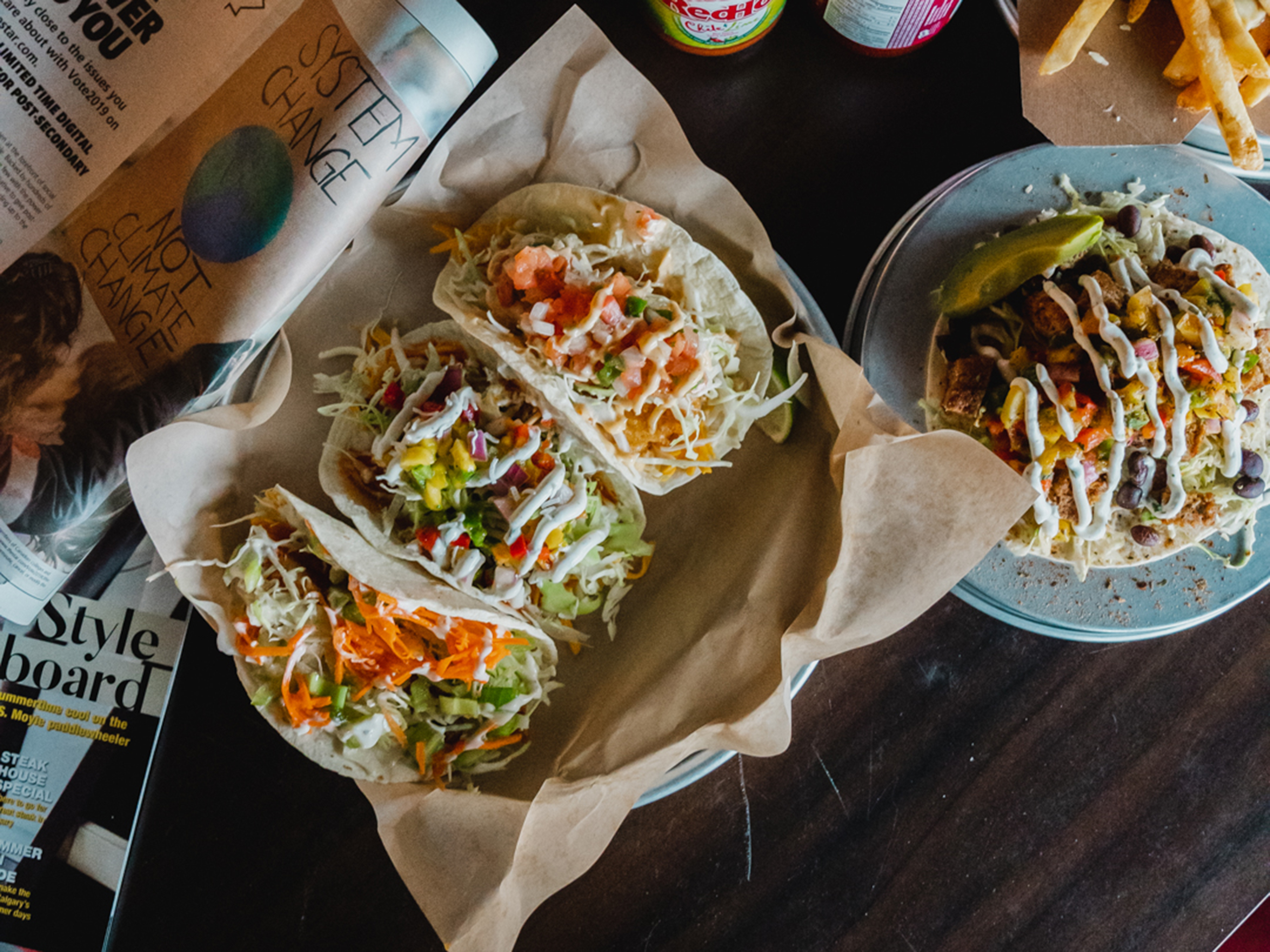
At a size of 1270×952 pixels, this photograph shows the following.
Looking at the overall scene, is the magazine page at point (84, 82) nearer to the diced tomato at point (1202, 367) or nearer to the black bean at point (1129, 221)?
the black bean at point (1129, 221)

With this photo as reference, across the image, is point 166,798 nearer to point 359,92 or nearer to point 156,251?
point 156,251

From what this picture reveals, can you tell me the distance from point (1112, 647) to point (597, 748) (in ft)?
3.48

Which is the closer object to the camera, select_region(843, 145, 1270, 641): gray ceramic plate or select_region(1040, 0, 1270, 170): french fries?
select_region(1040, 0, 1270, 170): french fries

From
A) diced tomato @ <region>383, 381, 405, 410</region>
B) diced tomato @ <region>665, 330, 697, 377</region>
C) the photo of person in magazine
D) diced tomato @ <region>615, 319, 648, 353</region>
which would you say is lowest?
diced tomato @ <region>665, 330, 697, 377</region>

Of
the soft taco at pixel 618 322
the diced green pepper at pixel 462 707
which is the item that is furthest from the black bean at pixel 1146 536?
the diced green pepper at pixel 462 707

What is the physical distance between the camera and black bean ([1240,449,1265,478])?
1381 mm

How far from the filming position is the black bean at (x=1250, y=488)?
138cm

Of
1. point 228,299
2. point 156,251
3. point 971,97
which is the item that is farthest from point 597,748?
point 971,97

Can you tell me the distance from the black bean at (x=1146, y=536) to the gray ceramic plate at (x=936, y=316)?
2.8 inches

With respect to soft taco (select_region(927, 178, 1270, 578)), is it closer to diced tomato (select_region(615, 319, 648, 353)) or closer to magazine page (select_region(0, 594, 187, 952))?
diced tomato (select_region(615, 319, 648, 353))

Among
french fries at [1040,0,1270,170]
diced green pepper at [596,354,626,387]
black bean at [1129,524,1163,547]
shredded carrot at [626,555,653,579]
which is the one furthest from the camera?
shredded carrot at [626,555,653,579]

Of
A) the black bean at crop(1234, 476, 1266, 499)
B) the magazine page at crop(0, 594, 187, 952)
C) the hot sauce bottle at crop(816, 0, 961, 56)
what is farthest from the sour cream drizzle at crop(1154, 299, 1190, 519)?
the magazine page at crop(0, 594, 187, 952)

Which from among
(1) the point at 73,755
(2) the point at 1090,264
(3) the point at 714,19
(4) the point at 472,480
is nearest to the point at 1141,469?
(2) the point at 1090,264

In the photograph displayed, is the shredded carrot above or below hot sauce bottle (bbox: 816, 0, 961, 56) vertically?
below
